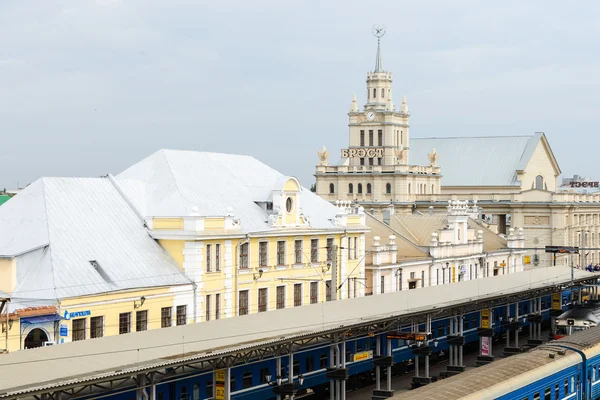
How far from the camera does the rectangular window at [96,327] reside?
152 ft

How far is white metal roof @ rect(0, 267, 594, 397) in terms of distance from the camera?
29.7m

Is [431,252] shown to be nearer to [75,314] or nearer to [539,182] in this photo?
[75,314]

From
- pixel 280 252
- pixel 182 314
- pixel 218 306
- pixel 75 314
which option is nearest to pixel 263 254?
pixel 280 252

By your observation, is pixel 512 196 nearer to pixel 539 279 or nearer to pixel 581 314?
pixel 539 279

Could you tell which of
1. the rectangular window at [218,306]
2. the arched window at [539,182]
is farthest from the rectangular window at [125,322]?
the arched window at [539,182]

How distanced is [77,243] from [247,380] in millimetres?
12601

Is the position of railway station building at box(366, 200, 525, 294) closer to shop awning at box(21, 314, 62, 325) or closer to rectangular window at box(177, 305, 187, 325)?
rectangular window at box(177, 305, 187, 325)

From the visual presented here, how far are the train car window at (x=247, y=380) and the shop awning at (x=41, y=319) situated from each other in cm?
840

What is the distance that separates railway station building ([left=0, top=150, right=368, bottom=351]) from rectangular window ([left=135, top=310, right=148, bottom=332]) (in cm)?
7

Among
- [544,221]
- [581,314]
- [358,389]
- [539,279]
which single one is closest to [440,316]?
[358,389]

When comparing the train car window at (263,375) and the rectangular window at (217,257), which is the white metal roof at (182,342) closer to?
the train car window at (263,375)

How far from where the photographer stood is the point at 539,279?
240ft

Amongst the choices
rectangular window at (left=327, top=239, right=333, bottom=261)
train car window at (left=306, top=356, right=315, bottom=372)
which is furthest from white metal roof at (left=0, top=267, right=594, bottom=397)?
rectangular window at (left=327, top=239, right=333, bottom=261)

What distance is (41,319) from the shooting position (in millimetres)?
43281
